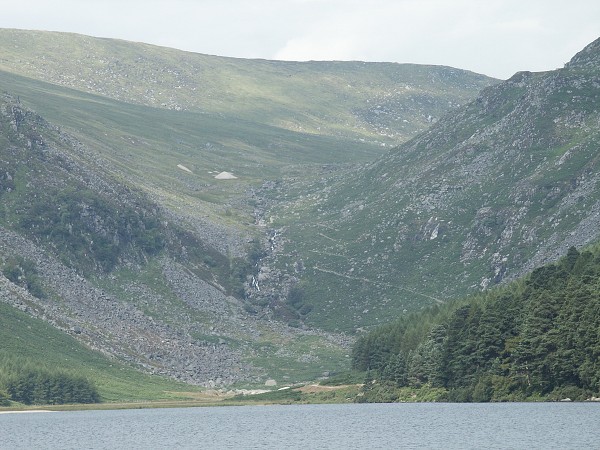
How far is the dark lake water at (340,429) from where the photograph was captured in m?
112

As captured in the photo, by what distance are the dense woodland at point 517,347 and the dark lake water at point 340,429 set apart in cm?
496

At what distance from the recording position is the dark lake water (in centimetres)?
11162

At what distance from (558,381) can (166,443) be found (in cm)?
5122

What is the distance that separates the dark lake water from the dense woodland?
4.96 metres

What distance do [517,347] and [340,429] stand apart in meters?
28.8

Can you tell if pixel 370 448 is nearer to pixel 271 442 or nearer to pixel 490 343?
pixel 271 442

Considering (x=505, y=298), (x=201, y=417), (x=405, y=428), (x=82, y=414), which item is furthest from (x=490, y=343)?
(x=82, y=414)

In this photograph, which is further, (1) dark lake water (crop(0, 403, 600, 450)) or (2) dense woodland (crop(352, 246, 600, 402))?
(2) dense woodland (crop(352, 246, 600, 402))

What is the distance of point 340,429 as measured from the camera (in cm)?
13488

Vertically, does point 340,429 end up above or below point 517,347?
below

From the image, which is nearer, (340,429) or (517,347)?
(340,429)

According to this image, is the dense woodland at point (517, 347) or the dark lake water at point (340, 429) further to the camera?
the dense woodland at point (517, 347)

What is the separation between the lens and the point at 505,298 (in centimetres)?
16850

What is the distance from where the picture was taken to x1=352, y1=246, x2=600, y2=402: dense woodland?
14025 cm
